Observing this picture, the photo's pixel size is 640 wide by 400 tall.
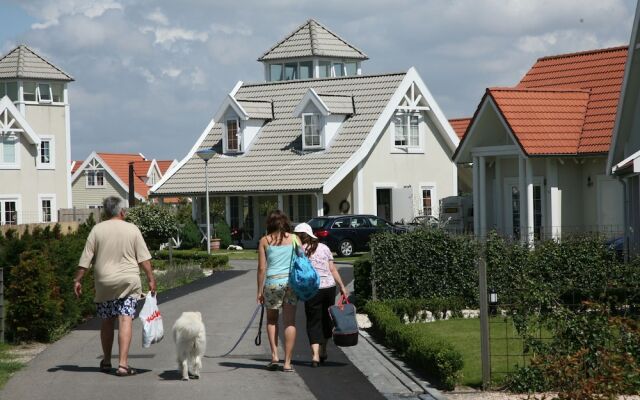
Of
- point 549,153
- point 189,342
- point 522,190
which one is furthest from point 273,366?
point 522,190

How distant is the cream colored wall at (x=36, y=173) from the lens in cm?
6141

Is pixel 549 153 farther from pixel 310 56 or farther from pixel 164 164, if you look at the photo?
pixel 164 164

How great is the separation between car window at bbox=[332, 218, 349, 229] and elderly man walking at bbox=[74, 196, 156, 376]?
1109 inches

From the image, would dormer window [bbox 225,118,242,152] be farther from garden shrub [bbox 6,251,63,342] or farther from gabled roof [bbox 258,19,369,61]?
garden shrub [bbox 6,251,63,342]

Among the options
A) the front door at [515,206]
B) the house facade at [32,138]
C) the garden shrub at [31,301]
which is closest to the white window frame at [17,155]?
the house facade at [32,138]

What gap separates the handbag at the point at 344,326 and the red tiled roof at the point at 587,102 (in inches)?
772

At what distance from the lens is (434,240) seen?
20984mm

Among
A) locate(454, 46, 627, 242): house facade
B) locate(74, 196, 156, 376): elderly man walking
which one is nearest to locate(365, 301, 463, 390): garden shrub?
locate(74, 196, 156, 376): elderly man walking

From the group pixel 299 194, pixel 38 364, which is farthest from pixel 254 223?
pixel 38 364

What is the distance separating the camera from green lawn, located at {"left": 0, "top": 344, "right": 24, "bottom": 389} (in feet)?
45.8

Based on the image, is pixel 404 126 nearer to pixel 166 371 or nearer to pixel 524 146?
pixel 524 146

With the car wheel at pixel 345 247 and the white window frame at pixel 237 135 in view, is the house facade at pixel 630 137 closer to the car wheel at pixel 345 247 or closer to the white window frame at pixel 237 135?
the car wheel at pixel 345 247

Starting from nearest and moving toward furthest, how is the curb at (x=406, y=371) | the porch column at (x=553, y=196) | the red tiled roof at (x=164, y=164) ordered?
the curb at (x=406, y=371) → the porch column at (x=553, y=196) → the red tiled roof at (x=164, y=164)

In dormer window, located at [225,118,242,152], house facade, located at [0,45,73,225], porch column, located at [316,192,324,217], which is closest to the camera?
porch column, located at [316,192,324,217]
